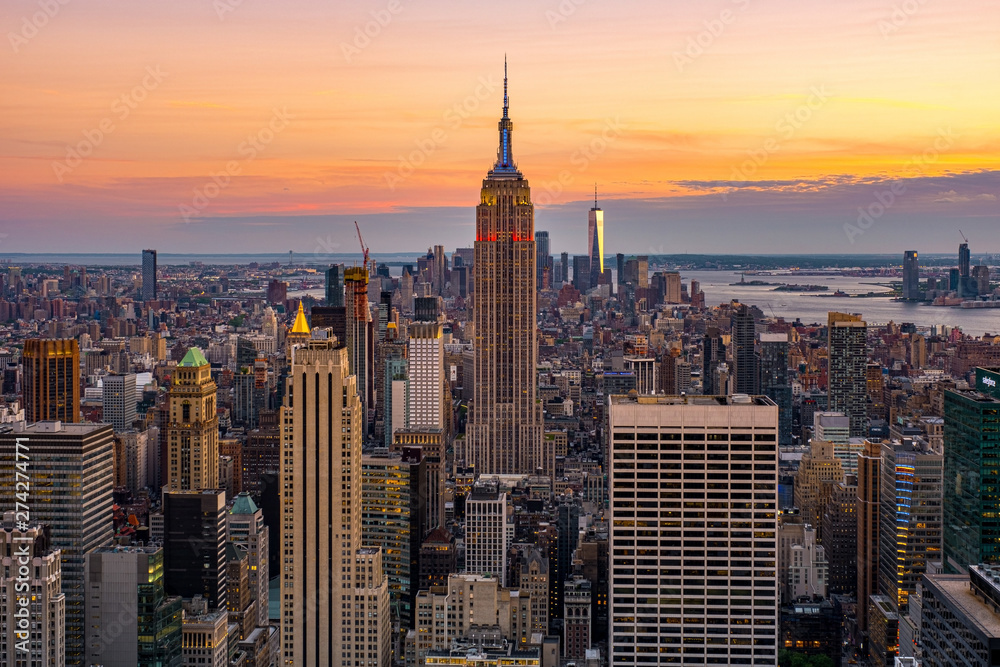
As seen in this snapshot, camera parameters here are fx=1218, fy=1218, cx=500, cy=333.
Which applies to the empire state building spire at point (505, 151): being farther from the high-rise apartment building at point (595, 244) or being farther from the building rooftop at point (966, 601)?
the building rooftop at point (966, 601)

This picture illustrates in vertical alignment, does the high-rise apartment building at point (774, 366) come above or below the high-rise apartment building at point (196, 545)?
above

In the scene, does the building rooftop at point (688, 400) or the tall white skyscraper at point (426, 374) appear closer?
the building rooftop at point (688, 400)

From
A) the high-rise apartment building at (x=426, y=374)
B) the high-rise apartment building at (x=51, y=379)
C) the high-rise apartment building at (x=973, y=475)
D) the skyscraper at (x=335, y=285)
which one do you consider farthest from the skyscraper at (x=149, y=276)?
the high-rise apartment building at (x=973, y=475)

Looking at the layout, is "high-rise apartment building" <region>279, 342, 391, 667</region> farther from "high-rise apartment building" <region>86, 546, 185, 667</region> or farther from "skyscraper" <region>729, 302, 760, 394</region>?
"skyscraper" <region>729, 302, 760, 394</region>

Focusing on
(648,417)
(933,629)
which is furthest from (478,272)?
(933,629)

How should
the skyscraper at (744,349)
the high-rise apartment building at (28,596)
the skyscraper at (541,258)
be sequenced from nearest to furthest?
the high-rise apartment building at (28,596) < the skyscraper at (744,349) < the skyscraper at (541,258)

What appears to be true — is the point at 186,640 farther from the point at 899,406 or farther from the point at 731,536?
the point at 899,406

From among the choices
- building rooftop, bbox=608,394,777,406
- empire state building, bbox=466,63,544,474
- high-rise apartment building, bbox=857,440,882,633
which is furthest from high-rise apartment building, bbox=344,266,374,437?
building rooftop, bbox=608,394,777,406

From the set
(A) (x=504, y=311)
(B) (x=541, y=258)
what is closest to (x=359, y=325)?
(A) (x=504, y=311)
